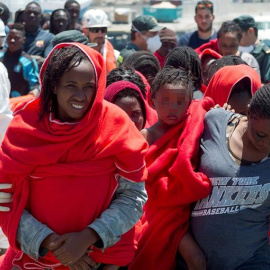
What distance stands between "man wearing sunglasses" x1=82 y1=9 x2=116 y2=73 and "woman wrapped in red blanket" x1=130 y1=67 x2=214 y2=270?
4420mm

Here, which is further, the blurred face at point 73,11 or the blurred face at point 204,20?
the blurred face at point 73,11

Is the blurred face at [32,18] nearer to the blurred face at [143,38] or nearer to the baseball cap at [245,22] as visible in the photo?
the blurred face at [143,38]

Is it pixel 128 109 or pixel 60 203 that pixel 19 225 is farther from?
pixel 128 109

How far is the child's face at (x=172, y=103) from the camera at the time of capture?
3.71 m

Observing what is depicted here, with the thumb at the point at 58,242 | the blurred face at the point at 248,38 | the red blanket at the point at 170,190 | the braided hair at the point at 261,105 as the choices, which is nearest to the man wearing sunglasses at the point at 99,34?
the blurred face at the point at 248,38

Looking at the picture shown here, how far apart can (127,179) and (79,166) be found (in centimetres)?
25

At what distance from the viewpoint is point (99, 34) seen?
29.0 ft

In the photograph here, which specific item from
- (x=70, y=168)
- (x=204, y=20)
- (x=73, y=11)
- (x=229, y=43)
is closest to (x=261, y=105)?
(x=70, y=168)

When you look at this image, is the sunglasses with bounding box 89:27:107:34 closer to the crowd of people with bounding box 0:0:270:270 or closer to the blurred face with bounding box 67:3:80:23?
the blurred face with bounding box 67:3:80:23

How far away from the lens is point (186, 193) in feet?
11.3

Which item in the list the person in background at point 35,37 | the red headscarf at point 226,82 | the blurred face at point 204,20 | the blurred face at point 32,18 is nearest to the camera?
the red headscarf at point 226,82

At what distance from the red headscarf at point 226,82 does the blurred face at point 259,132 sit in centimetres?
81

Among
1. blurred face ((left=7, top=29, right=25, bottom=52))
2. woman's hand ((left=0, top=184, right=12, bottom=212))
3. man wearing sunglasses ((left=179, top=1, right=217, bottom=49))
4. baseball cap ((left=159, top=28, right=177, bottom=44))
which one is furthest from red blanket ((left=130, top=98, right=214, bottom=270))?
man wearing sunglasses ((left=179, top=1, right=217, bottom=49))

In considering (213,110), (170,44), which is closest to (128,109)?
(213,110)
